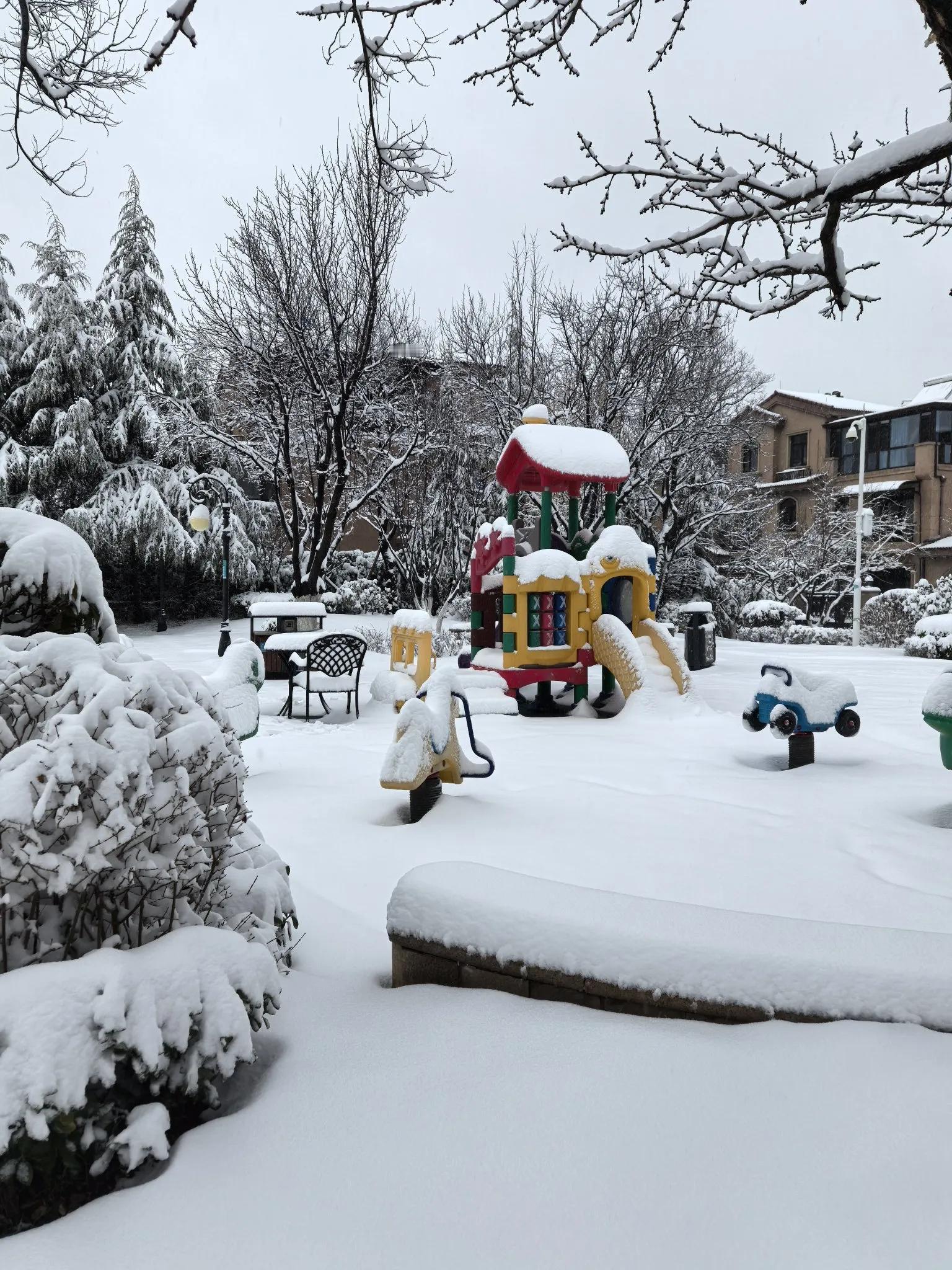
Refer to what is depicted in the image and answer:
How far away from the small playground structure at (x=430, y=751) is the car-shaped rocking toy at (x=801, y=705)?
2438 millimetres

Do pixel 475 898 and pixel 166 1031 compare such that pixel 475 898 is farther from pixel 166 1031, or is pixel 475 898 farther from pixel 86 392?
pixel 86 392

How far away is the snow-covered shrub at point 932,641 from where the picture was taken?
50.1ft

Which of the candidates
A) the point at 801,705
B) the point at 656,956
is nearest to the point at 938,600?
the point at 801,705

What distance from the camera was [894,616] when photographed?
19.1 metres

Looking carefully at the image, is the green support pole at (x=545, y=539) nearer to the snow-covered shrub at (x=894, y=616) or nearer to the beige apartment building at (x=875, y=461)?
the snow-covered shrub at (x=894, y=616)

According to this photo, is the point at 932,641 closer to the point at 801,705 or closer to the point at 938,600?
the point at 938,600

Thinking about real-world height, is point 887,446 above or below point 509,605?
above

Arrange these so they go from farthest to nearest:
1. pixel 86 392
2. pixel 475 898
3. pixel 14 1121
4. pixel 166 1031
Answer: pixel 86 392 < pixel 475 898 < pixel 166 1031 < pixel 14 1121

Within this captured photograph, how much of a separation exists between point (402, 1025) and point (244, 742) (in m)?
5.39

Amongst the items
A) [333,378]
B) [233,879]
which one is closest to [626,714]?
[233,879]

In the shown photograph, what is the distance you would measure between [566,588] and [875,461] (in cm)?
2652

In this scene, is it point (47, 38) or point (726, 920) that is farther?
point (47, 38)

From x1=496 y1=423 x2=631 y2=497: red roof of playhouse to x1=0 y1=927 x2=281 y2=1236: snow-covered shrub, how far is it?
808cm

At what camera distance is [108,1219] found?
160 cm
